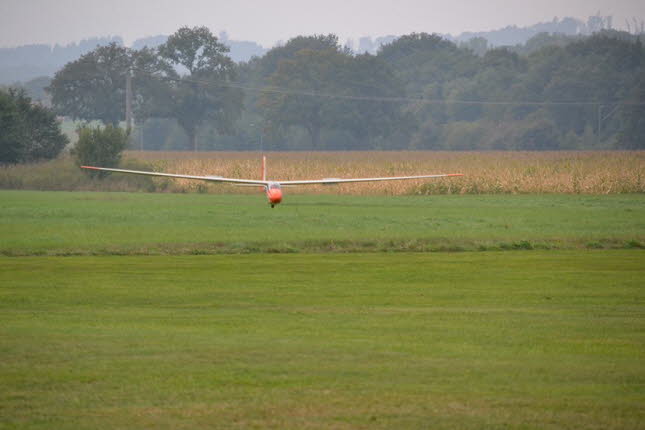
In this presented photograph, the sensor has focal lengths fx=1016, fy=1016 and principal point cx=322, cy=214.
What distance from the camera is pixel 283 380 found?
9.32 metres

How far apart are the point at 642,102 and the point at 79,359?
312 ft

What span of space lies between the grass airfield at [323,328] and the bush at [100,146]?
79.9ft

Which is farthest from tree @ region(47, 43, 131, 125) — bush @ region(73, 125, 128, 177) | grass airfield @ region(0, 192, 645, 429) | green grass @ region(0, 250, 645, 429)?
green grass @ region(0, 250, 645, 429)

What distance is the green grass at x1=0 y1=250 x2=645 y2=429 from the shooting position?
828cm

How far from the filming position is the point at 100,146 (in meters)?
50.2

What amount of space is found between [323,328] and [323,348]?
1.32 m

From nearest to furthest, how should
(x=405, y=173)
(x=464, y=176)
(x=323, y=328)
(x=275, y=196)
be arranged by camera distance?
(x=323, y=328) < (x=275, y=196) < (x=464, y=176) < (x=405, y=173)

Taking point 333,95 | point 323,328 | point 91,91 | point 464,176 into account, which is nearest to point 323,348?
point 323,328

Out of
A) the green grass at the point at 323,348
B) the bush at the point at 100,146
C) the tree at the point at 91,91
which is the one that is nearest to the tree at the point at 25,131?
the bush at the point at 100,146

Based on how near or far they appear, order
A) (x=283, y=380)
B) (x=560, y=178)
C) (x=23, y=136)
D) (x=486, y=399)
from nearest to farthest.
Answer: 1. (x=486, y=399)
2. (x=283, y=380)
3. (x=560, y=178)
4. (x=23, y=136)

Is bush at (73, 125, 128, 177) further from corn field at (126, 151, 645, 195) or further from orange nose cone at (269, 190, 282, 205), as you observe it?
orange nose cone at (269, 190, 282, 205)

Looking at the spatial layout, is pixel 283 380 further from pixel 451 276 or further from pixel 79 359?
pixel 451 276

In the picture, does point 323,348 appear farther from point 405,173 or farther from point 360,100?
point 360,100

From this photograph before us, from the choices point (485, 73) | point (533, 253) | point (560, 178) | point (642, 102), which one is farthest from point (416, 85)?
point (533, 253)
